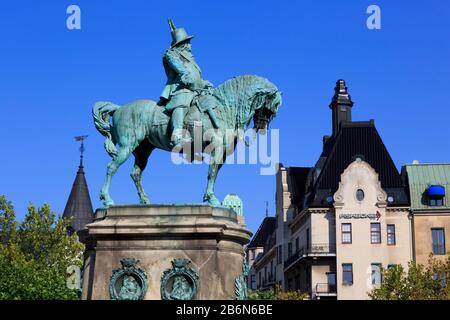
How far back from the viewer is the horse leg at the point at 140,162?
19.9m

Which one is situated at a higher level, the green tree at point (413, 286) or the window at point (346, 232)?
the window at point (346, 232)

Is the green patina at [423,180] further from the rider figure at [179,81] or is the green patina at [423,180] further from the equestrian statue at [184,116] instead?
the rider figure at [179,81]

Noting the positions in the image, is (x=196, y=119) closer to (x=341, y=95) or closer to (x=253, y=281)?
→ (x=341, y=95)

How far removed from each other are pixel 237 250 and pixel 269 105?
11.4ft

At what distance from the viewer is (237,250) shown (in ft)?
60.7

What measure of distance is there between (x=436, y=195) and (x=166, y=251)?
54.1 metres

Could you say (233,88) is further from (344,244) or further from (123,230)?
(344,244)

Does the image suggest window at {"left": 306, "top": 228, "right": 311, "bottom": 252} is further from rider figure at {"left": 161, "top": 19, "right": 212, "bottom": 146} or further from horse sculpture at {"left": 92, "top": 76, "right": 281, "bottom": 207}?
rider figure at {"left": 161, "top": 19, "right": 212, "bottom": 146}

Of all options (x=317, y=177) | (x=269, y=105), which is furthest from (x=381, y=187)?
(x=269, y=105)

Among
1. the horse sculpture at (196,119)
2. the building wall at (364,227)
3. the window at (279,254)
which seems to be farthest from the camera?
the window at (279,254)

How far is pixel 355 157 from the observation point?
71625 millimetres

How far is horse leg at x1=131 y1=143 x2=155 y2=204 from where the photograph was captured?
65.4 feet

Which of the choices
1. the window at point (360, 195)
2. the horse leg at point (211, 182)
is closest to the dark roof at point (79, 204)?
the window at point (360, 195)

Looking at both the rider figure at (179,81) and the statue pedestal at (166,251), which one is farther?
the rider figure at (179,81)
